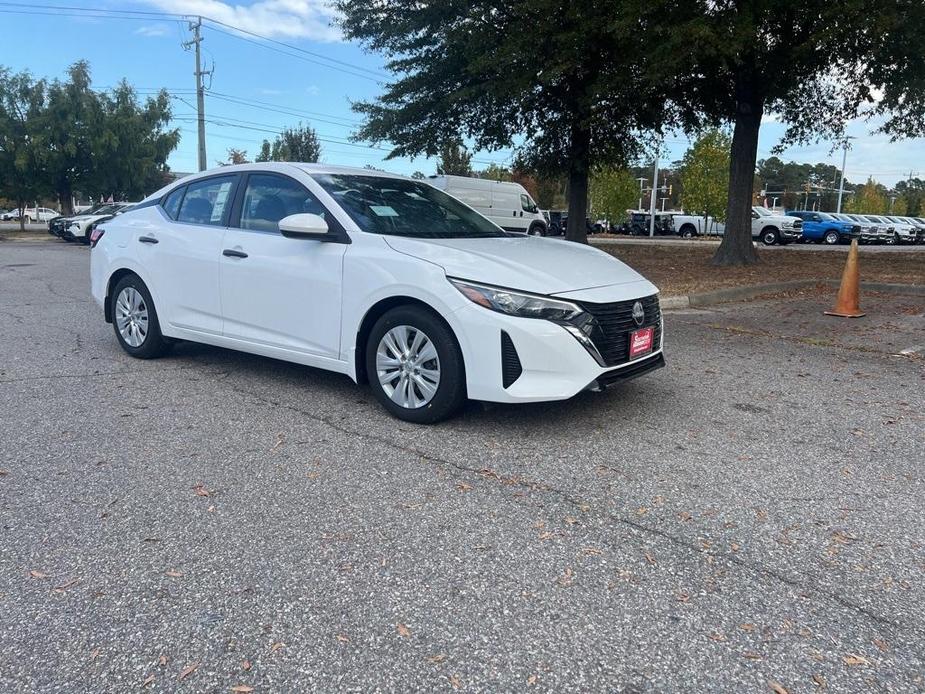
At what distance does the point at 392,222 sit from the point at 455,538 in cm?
275

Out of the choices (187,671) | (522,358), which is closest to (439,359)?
(522,358)

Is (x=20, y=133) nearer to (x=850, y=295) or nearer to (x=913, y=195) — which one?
(x=850, y=295)

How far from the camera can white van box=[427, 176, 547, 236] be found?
94.3 feet

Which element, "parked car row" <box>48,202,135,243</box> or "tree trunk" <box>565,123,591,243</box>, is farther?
"parked car row" <box>48,202,135,243</box>

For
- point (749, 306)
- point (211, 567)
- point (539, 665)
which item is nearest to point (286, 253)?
point (211, 567)

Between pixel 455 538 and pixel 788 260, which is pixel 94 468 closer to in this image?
pixel 455 538

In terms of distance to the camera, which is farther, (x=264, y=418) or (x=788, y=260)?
(x=788, y=260)

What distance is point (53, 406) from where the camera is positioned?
16.7 feet

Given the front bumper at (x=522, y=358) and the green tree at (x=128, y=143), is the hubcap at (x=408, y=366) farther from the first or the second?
the green tree at (x=128, y=143)

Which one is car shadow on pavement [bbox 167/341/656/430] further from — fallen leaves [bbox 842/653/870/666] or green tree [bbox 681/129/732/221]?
green tree [bbox 681/129/732/221]

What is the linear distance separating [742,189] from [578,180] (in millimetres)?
5494

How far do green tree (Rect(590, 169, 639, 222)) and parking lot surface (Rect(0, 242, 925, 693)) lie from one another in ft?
143

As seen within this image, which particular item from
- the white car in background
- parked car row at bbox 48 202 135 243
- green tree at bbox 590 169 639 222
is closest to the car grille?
parked car row at bbox 48 202 135 243

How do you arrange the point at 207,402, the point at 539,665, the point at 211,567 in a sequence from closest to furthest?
the point at 539,665 → the point at 211,567 → the point at 207,402
